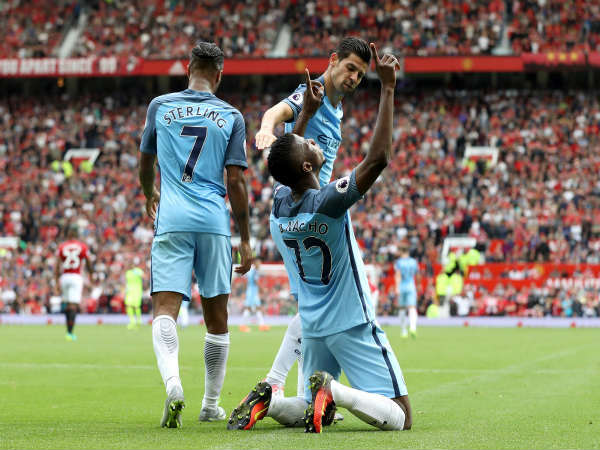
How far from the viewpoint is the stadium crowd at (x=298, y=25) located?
39219 mm

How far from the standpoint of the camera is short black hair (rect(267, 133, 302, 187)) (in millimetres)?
5945

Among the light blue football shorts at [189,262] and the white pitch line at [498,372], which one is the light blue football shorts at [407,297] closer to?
the white pitch line at [498,372]

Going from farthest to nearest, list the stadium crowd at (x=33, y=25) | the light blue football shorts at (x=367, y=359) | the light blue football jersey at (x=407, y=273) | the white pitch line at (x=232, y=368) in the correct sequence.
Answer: the stadium crowd at (x=33, y=25) → the light blue football jersey at (x=407, y=273) → the white pitch line at (x=232, y=368) → the light blue football shorts at (x=367, y=359)

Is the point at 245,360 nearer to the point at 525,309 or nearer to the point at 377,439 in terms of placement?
the point at 377,439

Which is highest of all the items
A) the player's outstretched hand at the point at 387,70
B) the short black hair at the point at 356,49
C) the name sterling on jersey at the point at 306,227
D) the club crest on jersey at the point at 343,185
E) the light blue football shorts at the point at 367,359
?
the short black hair at the point at 356,49

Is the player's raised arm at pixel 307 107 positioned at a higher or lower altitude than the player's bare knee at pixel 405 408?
higher

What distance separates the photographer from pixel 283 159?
19.5 ft

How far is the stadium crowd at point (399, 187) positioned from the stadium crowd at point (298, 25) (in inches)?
82.4

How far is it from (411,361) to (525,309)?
59.3ft

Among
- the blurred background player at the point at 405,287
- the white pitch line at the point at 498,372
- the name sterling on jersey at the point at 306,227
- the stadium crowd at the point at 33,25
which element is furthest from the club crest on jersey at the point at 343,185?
the stadium crowd at the point at 33,25

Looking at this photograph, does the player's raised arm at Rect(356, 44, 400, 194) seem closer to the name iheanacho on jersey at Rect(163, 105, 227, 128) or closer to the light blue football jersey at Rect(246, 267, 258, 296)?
the name iheanacho on jersey at Rect(163, 105, 227, 128)

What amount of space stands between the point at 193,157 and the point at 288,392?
336 centimetres

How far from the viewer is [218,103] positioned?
6.84m

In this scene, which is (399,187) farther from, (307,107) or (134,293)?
(307,107)
